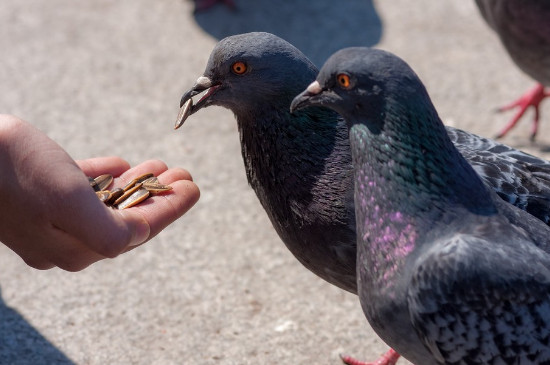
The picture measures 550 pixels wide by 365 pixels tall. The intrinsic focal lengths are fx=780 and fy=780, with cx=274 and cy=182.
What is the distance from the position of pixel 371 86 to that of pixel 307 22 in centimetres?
470

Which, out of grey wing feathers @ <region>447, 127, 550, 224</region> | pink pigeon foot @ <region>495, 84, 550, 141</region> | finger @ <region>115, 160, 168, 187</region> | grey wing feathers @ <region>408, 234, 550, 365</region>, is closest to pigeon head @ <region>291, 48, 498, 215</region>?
grey wing feathers @ <region>408, 234, 550, 365</region>

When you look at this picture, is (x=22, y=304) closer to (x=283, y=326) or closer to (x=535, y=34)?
(x=283, y=326)

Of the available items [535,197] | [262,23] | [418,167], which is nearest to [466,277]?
[418,167]

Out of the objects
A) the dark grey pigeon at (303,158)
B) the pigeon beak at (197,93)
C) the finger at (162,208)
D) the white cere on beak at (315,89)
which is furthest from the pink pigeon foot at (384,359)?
the white cere on beak at (315,89)

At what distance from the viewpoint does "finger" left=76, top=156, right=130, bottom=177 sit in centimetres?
370

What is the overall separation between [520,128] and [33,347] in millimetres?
3840

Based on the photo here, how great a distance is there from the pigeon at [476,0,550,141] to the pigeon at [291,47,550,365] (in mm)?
2750

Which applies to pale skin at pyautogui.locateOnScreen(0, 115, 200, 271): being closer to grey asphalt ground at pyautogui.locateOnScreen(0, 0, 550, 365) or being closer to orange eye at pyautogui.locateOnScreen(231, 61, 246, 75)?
orange eye at pyautogui.locateOnScreen(231, 61, 246, 75)

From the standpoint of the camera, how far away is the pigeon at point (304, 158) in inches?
120

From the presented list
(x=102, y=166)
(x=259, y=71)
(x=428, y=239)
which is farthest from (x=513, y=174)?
(x=102, y=166)

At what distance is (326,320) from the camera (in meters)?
4.03

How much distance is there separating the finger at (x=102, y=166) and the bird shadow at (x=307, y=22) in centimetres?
309

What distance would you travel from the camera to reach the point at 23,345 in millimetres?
3791

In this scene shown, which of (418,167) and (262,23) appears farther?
(262,23)
